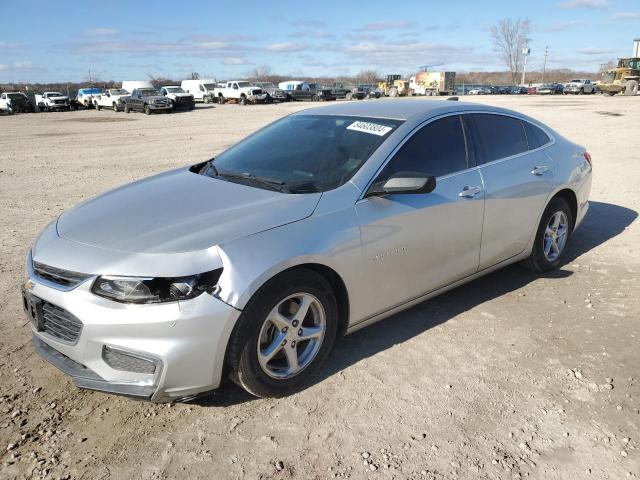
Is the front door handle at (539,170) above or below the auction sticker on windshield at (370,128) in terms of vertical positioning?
below

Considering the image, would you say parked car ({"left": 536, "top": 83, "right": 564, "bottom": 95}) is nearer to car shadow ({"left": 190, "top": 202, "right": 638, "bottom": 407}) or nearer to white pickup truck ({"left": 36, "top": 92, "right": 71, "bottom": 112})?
white pickup truck ({"left": 36, "top": 92, "right": 71, "bottom": 112})

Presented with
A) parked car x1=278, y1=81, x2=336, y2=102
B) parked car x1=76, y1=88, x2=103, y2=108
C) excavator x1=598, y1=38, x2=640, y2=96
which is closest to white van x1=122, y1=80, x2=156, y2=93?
parked car x1=76, y1=88, x2=103, y2=108

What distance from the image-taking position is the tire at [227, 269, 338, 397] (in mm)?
2857

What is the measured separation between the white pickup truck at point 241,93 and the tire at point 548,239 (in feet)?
139

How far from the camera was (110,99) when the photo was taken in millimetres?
42094

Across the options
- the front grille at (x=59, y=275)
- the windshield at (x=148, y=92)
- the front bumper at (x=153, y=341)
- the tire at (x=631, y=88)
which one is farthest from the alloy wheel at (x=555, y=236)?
the tire at (x=631, y=88)

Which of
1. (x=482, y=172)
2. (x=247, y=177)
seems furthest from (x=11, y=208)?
(x=482, y=172)

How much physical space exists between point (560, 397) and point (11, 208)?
778 cm

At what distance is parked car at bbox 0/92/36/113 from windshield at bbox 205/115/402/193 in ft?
143

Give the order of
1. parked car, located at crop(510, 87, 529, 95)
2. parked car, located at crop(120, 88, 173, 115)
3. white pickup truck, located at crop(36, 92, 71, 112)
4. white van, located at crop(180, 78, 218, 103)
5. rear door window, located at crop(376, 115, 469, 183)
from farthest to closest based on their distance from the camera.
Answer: parked car, located at crop(510, 87, 529, 95)
white van, located at crop(180, 78, 218, 103)
white pickup truck, located at crop(36, 92, 71, 112)
parked car, located at crop(120, 88, 173, 115)
rear door window, located at crop(376, 115, 469, 183)

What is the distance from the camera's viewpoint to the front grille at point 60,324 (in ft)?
9.15

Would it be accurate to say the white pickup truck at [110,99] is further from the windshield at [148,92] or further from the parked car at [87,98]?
the windshield at [148,92]

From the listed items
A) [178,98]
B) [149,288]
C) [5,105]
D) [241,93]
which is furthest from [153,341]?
[241,93]

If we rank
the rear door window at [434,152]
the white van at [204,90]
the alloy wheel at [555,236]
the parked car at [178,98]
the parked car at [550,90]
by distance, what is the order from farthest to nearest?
the parked car at [550,90], the white van at [204,90], the parked car at [178,98], the alloy wheel at [555,236], the rear door window at [434,152]
